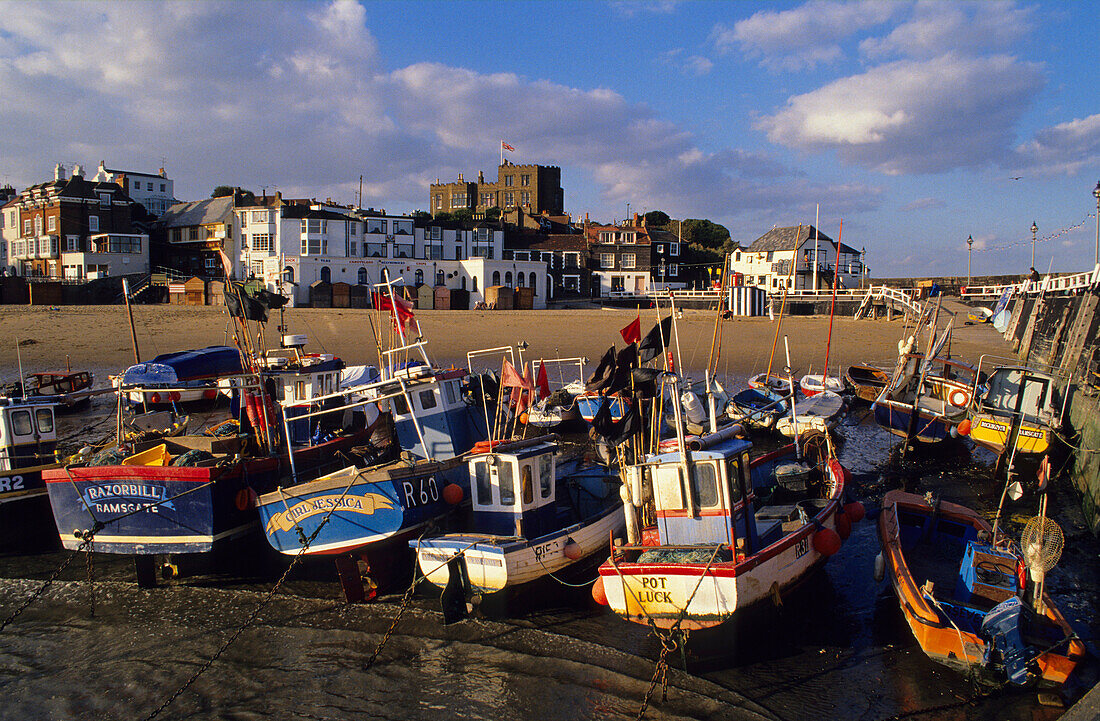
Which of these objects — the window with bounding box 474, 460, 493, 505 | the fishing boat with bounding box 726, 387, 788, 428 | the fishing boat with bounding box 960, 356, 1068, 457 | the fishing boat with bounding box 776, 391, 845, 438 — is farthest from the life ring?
the window with bounding box 474, 460, 493, 505

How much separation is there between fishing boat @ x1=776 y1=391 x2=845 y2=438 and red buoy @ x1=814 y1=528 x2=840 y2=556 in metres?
10.4

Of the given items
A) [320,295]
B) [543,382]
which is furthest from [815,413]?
[320,295]

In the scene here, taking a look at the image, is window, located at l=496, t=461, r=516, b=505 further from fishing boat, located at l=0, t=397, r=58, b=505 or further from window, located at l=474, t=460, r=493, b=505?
fishing boat, located at l=0, t=397, r=58, b=505

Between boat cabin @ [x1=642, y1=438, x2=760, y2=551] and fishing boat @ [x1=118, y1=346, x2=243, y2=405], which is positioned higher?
fishing boat @ [x1=118, y1=346, x2=243, y2=405]

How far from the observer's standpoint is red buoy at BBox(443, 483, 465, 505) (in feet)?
42.5

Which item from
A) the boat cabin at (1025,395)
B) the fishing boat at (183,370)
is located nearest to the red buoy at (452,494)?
the fishing boat at (183,370)

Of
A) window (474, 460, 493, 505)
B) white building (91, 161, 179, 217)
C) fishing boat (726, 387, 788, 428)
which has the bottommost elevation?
fishing boat (726, 387, 788, 428)

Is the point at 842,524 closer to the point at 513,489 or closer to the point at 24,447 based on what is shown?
the point at 513,489

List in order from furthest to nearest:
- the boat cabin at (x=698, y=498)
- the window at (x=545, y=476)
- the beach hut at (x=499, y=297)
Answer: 1. the beach hut at (x=499, y=297)
2. the window at (x=545, y=476)
3. the boat cabin at (x=698, y=498)

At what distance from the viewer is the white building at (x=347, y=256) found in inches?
2281

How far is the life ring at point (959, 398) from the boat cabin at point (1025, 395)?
1.48 m

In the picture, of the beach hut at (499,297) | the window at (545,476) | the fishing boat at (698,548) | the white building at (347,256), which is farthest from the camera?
the beach hut at (499,297)

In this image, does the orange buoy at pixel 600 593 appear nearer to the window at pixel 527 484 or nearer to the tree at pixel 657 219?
the window at pixel 527 484

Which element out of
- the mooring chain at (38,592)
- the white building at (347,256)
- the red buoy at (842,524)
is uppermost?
the white building at (347,256)
